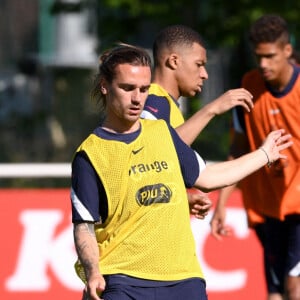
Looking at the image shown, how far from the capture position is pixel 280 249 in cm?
868

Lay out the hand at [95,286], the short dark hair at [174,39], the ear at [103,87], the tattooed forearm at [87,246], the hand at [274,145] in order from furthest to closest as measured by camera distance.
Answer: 1. the short dark hair at [174,39]
2. the hand at [274,145]
3. the ear at [103,87]
4. the tattooed forearm at [87,246]
5. the hand at [95,286]

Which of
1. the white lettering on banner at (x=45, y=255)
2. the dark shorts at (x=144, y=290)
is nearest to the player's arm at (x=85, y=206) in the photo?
the dark shorts at (x=144, y=290)

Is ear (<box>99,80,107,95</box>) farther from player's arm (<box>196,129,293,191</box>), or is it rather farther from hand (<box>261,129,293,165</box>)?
hand (<box>261,129,293,165</box>)

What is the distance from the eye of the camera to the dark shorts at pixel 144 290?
5973 mm

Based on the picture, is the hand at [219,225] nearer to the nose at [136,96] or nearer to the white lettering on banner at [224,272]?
the white lettering on banner at [224,272]

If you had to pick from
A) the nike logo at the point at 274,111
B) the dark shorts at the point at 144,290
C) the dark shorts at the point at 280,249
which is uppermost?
the nike logo at the point at 274,111

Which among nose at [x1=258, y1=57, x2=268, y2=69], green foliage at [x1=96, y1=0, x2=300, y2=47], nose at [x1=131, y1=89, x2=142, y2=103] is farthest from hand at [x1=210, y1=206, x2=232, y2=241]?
green foliage at [x1=96, y1=0, x2=300, y2=47]

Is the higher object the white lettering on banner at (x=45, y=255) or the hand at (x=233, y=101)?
the hand at (x=233, y=101)

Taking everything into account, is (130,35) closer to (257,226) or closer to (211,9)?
(211,9)

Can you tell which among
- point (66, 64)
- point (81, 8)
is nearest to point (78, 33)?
point (66, 64)

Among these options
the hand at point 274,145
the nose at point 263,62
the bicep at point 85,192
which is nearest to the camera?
the bicep at point 85,192

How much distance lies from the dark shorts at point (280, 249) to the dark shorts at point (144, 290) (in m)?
2.57

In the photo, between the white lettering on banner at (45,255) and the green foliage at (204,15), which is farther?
the green foliage at (204,15)

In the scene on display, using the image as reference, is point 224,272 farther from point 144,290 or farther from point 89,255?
point 89,255
